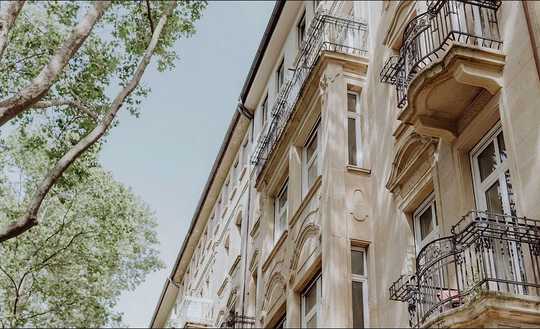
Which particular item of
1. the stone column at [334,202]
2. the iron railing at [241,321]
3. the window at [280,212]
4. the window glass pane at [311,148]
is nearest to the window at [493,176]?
the stone column at [334,202]

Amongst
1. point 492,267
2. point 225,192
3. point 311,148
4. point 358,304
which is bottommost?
point 492,267

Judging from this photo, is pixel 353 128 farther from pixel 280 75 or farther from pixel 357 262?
pixel 280 75

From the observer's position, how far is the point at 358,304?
37.6 ft

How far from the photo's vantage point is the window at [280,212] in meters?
17.0

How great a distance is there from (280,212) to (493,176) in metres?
8.81

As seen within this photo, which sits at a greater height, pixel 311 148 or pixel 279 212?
pixel 311 148

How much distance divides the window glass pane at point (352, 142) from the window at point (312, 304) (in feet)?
7.85

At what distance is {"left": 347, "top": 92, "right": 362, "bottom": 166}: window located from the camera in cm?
1341

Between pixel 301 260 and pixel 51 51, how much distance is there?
29.7 ft

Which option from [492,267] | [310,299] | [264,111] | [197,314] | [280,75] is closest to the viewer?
[492,267]

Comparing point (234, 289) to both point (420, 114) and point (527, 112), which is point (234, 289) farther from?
point (527, 112)

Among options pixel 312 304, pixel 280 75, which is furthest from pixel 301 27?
pixel 312 304

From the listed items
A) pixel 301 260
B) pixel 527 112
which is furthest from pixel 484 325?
pixel 301 260

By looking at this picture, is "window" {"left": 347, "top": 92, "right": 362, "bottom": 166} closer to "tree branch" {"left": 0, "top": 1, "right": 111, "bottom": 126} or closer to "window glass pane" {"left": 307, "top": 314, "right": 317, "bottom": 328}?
"window glass pane" {"left": 307, "top": 314, "right": 317, "bottom": 328}
